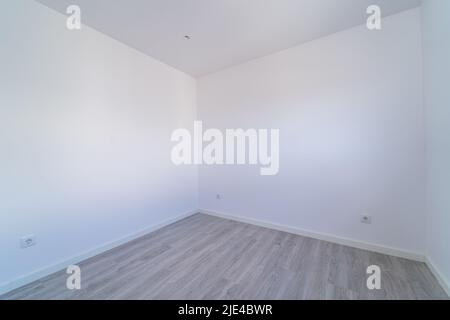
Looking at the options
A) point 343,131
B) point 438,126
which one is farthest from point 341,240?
point 438,126

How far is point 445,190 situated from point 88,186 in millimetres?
3583

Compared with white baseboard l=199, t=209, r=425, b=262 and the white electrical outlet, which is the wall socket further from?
the white electrical outlet

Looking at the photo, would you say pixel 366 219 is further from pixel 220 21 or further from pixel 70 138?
pixel 70 138

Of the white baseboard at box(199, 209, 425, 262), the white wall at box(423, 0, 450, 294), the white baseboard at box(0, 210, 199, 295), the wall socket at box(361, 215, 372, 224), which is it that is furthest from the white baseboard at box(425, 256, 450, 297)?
the white baseboard at box(0, 210, 199, 295)

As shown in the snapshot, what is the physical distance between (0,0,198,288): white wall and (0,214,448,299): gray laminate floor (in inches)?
16.0

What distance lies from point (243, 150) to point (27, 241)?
278cm

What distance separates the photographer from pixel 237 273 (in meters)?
1.84

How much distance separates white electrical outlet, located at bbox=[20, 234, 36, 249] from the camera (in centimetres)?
173

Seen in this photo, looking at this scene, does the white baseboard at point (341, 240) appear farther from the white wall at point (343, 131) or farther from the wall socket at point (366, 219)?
the wall socket at point (366, 219)

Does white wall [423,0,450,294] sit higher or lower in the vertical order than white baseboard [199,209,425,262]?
higher

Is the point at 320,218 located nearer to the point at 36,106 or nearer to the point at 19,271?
the point at 19,271

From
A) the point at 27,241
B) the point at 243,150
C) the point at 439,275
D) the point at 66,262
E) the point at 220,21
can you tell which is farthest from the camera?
the point at 243,150

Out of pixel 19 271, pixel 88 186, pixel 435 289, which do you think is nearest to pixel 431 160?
pixel 435 289
